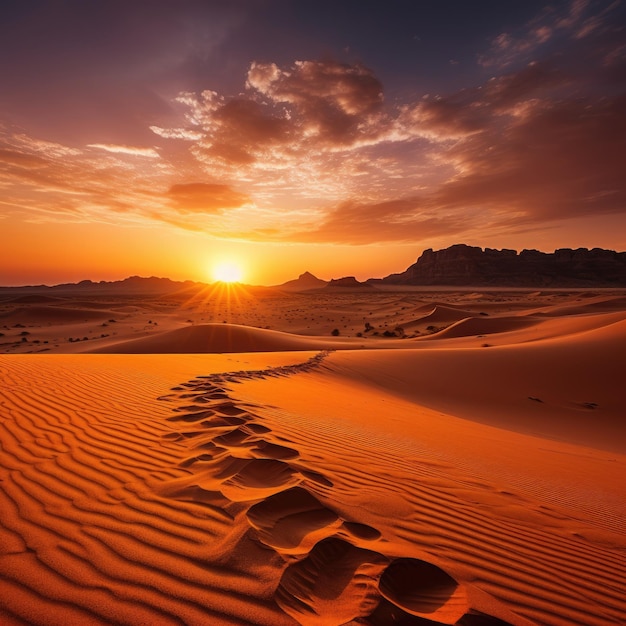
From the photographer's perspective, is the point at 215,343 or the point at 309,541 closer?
the point at 309,541

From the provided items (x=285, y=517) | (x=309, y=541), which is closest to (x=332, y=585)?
(x=309, y=541)

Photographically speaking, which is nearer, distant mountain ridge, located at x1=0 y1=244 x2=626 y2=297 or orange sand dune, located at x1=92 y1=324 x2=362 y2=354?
orange sand dune, located at x1=92 y1=324 x2=362 y2=354

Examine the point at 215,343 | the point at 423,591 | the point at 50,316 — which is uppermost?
the point at 423,591

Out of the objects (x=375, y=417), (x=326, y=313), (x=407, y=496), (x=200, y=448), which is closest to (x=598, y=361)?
(x=375, y=417)

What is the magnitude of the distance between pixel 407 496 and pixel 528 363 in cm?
980

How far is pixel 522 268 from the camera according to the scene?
130 metres

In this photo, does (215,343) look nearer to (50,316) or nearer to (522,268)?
(50,316)

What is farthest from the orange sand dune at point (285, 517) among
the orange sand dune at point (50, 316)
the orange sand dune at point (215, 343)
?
the orange sand dune at point (50, 316)

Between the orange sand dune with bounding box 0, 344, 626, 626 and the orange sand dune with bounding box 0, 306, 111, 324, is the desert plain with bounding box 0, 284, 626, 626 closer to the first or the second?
the orange sand dune with bounding box 0, 344, 626, 626

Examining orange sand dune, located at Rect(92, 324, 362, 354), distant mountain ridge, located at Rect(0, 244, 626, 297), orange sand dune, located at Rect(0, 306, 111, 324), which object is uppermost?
distant mountain ridge, located at Rect(0, 244, 626, 297)

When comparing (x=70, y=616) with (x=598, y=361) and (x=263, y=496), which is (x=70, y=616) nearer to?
(x=263, y=496)

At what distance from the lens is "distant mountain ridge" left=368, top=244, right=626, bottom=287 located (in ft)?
388

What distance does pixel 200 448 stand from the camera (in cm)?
375

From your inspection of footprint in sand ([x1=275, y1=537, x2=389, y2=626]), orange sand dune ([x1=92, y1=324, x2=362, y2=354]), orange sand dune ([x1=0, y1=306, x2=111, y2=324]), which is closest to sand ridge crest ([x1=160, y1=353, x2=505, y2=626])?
footprint in sand ([x1=275, y1=537, x2=389, y2=626])
